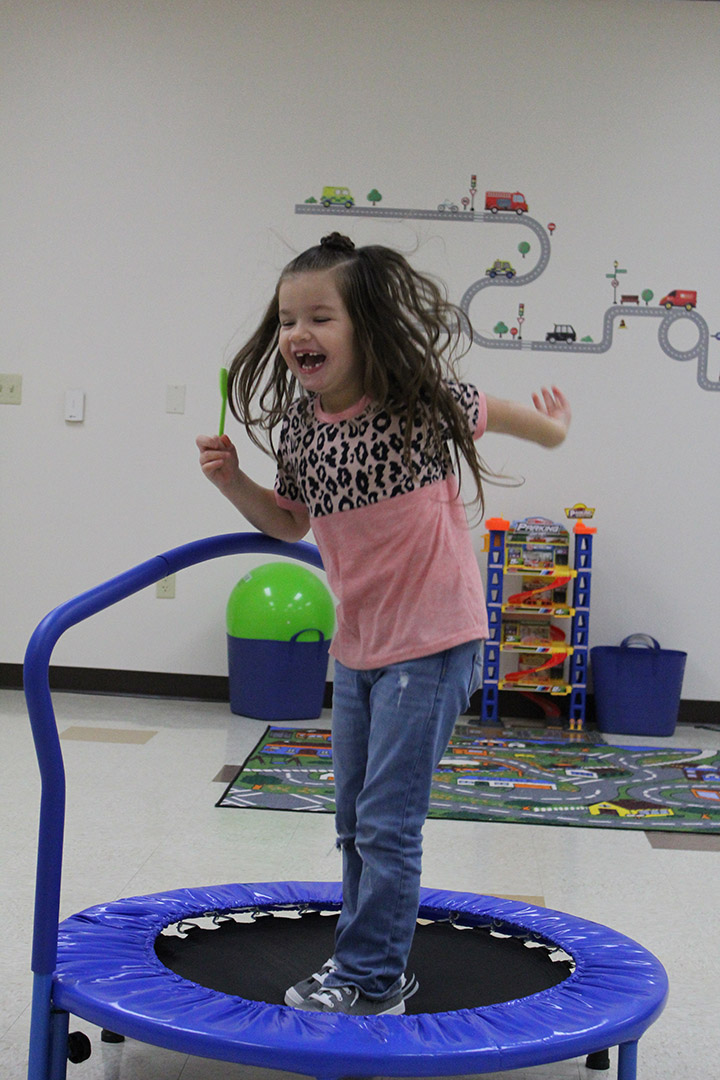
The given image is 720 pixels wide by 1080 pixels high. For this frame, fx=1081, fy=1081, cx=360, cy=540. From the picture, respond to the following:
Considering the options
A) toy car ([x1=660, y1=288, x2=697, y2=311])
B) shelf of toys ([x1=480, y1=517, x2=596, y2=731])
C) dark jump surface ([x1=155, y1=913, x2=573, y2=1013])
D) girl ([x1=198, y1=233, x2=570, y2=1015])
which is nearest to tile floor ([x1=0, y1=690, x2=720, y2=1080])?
dark jump surface ([x1=155, y1=913, x2=573, y2=1013])

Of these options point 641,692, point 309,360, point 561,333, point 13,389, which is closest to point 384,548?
point 309,360

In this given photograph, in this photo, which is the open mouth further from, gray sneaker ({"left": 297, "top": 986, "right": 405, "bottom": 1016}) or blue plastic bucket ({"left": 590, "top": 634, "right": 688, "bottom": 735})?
blue plastic bucket ({"left": 590, "top": 634, "right": 688, "bottom": 735})

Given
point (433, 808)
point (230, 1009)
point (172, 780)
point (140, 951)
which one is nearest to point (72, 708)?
point (172, 780)

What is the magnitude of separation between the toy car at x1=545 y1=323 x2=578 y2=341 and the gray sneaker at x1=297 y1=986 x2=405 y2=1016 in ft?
10.2

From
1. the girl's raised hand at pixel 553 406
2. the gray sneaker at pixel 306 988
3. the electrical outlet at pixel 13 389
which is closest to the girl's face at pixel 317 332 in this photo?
the girl's raised hand at pixel 553 406

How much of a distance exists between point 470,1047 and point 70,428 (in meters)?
3.39

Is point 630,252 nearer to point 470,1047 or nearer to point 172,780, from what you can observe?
point 172,780

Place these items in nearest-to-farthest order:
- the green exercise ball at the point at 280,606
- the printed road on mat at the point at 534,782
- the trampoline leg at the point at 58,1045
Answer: the trampoline leg at the point at 58,1045 < the printed road on mat at the point at 534,782 < the green exercise ball at the point at 280,606

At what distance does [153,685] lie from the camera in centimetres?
417

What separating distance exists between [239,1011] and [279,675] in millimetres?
2576

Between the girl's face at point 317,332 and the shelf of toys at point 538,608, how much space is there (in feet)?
8.36

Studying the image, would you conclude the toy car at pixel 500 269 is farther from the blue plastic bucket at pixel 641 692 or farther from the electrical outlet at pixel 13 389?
the electrical outlet at pixel 13 389

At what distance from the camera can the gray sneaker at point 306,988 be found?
4.32 ft

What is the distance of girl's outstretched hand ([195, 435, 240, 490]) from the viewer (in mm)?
1421
